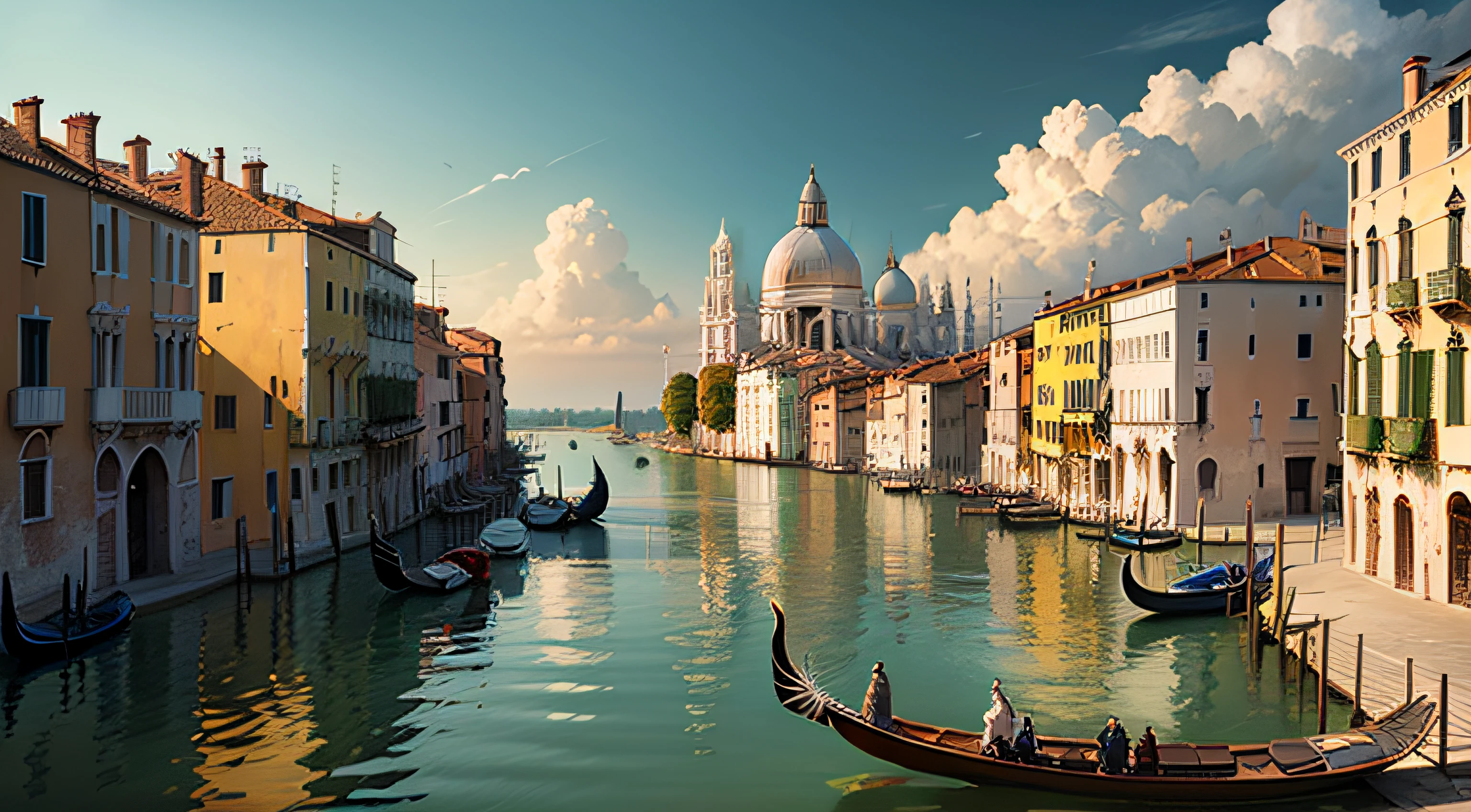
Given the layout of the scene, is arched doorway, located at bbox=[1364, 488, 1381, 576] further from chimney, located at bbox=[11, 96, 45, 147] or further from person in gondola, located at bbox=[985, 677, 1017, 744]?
chimney, located at bbox=[11, 96, 45, 147]

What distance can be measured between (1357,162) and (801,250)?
82.2m

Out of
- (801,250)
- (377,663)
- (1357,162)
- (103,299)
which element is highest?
(801,250)

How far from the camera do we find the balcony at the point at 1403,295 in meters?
15.8

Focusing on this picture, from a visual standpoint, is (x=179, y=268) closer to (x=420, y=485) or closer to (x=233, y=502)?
(x=233, y=502)

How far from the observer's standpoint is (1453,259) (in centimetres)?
1491

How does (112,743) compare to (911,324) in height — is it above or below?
below

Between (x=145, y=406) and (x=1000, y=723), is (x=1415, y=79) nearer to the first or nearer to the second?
(x=1000, y=723)

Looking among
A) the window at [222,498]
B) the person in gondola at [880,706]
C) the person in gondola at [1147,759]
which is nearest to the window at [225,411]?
the window at [222,498]

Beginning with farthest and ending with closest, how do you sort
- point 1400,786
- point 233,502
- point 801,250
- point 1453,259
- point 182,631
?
1. point 801,250
2. point 233,502
3. point 182,631
4. point 1453,259
5. point 1400,786

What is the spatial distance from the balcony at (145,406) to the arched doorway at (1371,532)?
63.5 ft

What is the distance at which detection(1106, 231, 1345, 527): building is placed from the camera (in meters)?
26.2

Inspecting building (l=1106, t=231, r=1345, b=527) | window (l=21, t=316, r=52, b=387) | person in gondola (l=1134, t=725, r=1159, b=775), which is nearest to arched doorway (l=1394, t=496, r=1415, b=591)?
person in gondola (l=1134, t=725, r=1159, b=775)

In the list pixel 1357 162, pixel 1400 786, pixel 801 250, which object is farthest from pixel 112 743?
pixel 801 250

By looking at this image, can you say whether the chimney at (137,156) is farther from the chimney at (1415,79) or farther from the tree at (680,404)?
the tree at (680,404)
